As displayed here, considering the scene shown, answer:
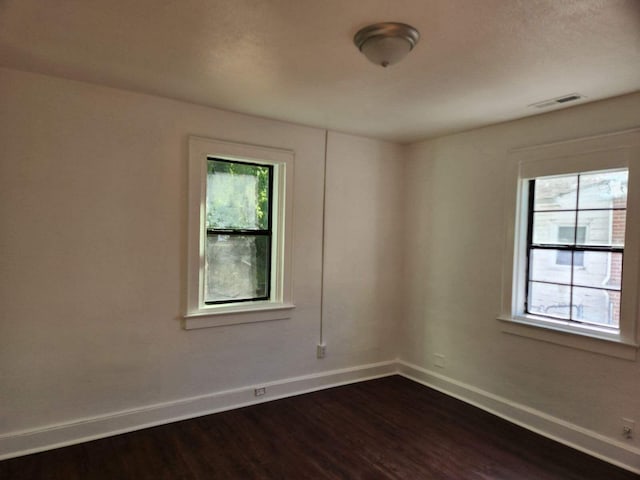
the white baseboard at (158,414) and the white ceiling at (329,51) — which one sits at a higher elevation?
the white ceiling at (329,51)

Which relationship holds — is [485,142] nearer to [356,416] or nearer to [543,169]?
[543,169]

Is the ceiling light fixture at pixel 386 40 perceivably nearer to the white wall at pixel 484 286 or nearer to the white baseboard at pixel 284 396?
the white wall at pixel 484 286

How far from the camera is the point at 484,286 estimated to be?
12.0ft

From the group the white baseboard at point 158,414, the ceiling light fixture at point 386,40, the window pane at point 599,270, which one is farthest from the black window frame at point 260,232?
the window pane at point 599,270

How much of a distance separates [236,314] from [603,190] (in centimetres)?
303

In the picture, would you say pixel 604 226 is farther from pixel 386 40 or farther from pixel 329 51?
pixel 329 51

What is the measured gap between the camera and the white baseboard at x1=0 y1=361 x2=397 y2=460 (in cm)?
265

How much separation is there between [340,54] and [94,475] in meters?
2.92

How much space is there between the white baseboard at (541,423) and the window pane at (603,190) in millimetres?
1663

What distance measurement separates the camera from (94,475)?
244 centimetres

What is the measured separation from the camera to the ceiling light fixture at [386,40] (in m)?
1.89

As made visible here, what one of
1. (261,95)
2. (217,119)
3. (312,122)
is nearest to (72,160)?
(217,119)

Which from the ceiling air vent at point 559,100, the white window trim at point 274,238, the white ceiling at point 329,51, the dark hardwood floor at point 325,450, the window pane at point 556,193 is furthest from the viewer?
the white window trim at point 274,238

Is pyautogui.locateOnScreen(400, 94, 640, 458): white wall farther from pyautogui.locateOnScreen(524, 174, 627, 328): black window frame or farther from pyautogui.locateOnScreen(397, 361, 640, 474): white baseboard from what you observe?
pyautogui.locateOnScreen(524, 174, 627, 328): black window frame
